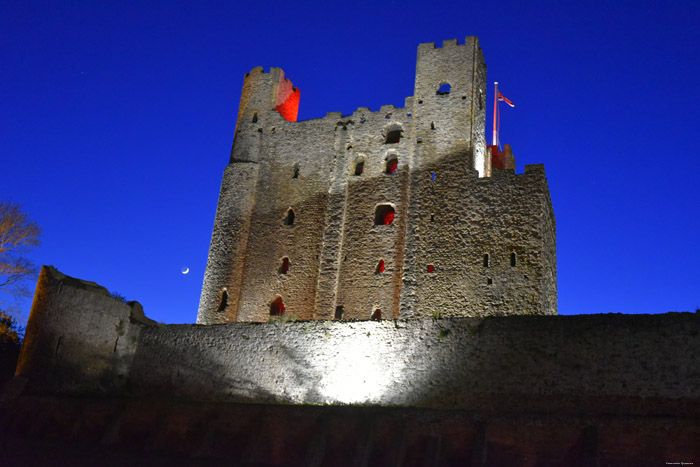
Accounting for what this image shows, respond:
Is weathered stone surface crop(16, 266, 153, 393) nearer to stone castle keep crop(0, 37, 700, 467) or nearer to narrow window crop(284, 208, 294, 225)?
stone castle keep crop(0, 37, 700, 467)

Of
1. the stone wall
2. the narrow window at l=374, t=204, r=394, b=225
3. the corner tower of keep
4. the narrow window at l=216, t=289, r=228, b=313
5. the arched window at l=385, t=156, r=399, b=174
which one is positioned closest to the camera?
the stone wall

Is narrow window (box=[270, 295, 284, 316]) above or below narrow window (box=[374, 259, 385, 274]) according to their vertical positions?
below

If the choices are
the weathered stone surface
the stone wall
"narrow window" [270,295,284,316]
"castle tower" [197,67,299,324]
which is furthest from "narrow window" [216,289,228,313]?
the weathered stone surface

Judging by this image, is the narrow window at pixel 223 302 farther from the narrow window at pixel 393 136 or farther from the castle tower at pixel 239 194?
the narrow window at pixel 393 136

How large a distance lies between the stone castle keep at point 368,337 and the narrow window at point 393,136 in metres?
0.11

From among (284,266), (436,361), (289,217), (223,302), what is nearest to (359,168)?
(289,217)

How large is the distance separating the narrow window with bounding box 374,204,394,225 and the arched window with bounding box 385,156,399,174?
1633 mm

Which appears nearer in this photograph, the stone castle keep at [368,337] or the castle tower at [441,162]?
the stone castle keep at [368,337]

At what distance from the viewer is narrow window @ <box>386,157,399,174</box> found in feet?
96.0

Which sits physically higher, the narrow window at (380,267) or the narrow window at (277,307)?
the narrow window at (380,267)

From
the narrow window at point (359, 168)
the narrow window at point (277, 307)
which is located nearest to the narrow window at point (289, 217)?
the narrow window at point (359, 168)

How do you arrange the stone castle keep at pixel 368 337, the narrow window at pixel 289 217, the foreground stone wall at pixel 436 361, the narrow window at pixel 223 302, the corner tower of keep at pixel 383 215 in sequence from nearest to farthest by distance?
the stone castle keep at pixel 368 337 → the foreground stone wall at pixel 436 361 → the corner tower of keep at pixel 383 215 → the narrow window at pixel 223 302 → the narrow window at pixel 289 217

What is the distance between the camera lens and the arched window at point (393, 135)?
29527 mm

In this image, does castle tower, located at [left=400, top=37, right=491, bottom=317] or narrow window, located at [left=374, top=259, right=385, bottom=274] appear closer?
castle tower, located at [left=400, top=37, right=491, bottom=317]
